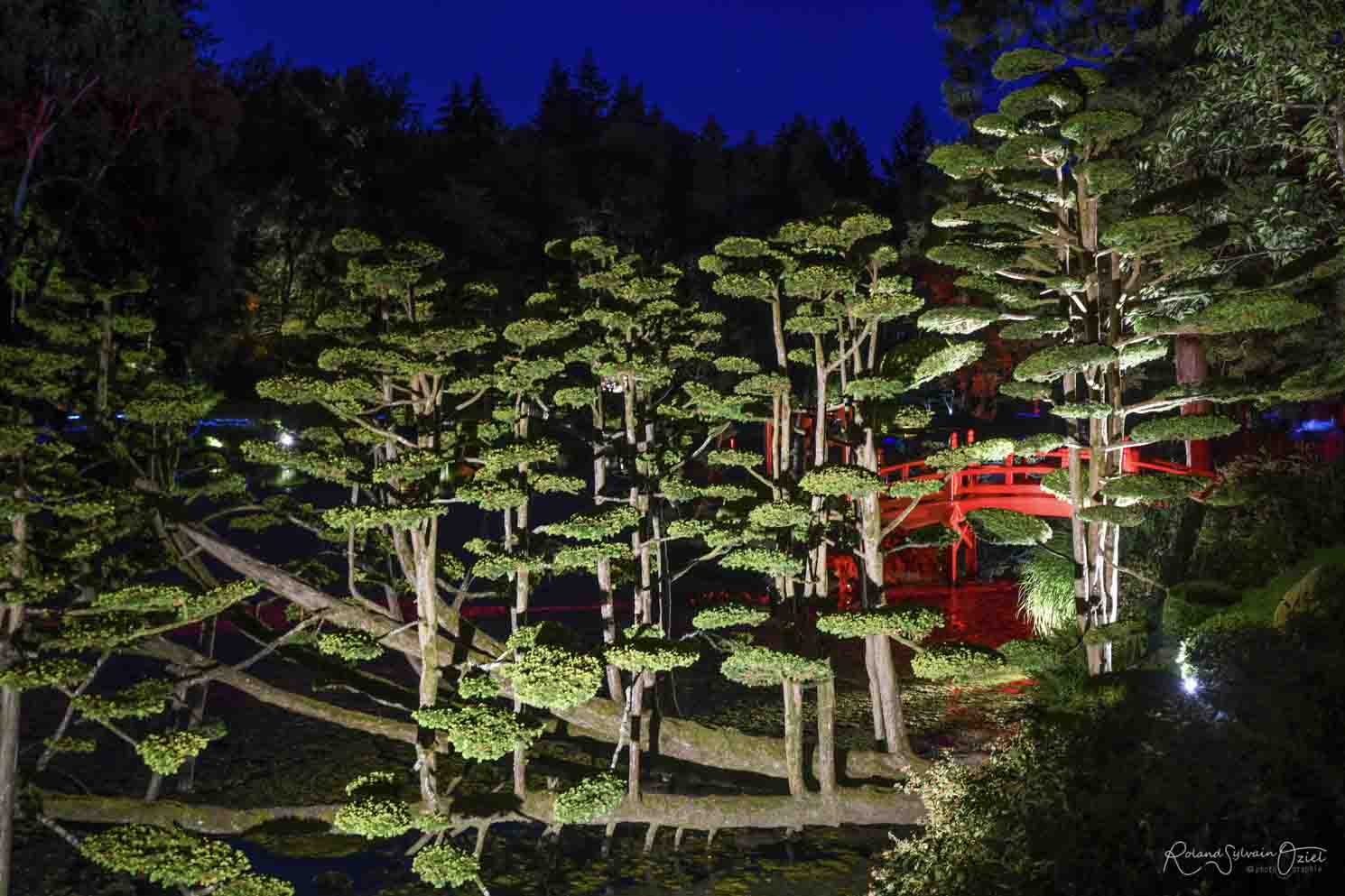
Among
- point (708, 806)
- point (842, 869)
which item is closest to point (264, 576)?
point (708, 806)

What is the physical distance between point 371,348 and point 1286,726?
273 inches

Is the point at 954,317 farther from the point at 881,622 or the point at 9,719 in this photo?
the point at 9,719

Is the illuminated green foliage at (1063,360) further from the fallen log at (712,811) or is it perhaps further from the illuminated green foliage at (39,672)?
the illuminated green foliage at (39,672)

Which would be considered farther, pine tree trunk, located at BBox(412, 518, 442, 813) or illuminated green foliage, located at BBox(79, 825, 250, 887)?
pine tree trunk, located at BBox(412, 518, 442, 813)

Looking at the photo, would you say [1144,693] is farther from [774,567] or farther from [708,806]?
[708,806]

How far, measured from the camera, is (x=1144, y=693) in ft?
24.2

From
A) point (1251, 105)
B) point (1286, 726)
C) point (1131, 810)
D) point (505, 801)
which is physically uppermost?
point (1251, 105)

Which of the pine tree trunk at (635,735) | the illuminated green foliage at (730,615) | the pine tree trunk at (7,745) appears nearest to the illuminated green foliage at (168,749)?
the pine tree trunk at (7,745)

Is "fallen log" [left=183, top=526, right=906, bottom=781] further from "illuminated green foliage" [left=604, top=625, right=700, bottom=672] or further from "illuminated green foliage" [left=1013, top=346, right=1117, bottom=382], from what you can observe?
"illuminated green foliage" [left=1013, top=346, right=1117, bottom=382]

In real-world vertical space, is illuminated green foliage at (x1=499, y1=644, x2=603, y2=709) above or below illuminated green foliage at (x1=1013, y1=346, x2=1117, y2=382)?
below

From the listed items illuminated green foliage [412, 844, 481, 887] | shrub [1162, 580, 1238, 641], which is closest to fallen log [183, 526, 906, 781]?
illuminated green foliage [412, 844, 481, 887]

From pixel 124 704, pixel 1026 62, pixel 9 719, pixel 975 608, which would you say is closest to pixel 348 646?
pixel 124 704

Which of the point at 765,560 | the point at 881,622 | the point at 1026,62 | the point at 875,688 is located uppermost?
the point at 1026,62

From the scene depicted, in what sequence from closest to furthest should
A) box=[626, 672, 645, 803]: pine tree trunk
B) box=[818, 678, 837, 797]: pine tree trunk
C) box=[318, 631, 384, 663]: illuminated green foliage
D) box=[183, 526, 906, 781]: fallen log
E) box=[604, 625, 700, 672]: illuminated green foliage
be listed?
1. box=[604, 625, 700, 672]: illuminated green foliage
2. box=[318, 631, 384, 663]: illuminated green foliage
3. box=[626, 672, 645, 803]: pine tree trunk
4. box=[818, 678, 837, 797]: pine tree trunk
5. box=[183, 526, 906, 781]: fallen log
